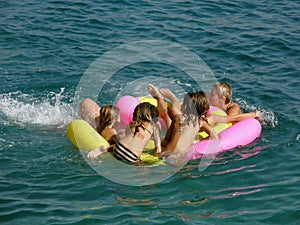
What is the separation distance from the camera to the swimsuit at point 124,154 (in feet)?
25.5

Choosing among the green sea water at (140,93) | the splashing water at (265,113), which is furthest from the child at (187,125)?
the splashing water at (265,113)

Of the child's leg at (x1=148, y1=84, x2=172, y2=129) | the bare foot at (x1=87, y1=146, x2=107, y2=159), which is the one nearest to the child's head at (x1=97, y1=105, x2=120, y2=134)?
the bare foot at (x1=87, y1=146, x2=107, y2=159)

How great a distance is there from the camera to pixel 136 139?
25.8 feet

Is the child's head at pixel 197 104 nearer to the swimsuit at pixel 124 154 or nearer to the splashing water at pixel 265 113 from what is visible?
the swimsuit at pixel 124 154

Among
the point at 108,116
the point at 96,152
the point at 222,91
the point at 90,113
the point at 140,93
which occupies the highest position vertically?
the point at 222,91

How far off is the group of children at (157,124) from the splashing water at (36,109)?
0.91 meters

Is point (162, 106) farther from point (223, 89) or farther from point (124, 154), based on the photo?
point (124, 154)

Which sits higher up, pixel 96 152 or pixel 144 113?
pixel 144 113

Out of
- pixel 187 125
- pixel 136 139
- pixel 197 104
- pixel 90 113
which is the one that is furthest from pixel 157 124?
pixel 90 113

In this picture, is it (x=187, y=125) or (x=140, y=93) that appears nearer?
(x=187, y=125)

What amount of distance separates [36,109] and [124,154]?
9.36 ft

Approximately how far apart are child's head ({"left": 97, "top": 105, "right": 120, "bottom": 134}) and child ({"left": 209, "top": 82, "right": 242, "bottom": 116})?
188 cm

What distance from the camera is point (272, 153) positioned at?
8.52 metres

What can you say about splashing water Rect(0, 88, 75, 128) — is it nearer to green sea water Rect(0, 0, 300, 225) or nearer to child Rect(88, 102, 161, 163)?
green sea water Rect(0, 0, 300, 225)
